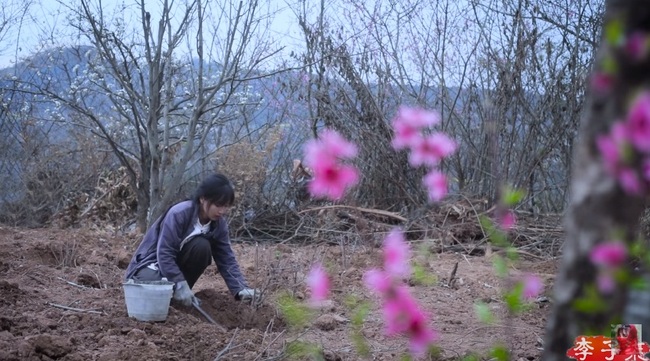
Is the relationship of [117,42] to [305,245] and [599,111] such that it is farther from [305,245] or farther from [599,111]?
[599,111]

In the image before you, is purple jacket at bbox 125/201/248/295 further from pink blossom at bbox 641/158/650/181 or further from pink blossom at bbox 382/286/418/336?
pink blossom at bbox 641/158/650/181

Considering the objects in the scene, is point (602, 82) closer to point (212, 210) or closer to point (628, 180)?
point (628, 180)

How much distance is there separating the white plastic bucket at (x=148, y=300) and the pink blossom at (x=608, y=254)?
3.23 meters

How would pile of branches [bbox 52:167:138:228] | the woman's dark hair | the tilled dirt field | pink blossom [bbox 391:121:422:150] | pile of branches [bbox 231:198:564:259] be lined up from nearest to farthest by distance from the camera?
pink blossom [bbox 391:121:422:150]
the tilled dirt field
the woman's dark hair
pile of branches [bbox 231:198:564:259]
pile of branches [bbox 52:167:138:228]

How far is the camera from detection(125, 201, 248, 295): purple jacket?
175 inches

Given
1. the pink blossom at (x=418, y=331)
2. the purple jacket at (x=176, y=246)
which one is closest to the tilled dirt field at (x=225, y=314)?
the purple jacket at (x=176, y=246)

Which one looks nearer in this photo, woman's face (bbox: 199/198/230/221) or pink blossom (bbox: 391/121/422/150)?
pink blossom (bbox: 391/121/422/150)

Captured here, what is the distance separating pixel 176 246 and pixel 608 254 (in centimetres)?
378

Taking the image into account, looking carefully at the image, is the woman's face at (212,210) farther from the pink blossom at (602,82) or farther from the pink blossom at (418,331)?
the pink blossom at (602,82)

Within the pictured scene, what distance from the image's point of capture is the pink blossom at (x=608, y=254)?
3.18 ft

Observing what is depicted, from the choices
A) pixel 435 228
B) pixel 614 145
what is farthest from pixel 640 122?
pixel 435 228

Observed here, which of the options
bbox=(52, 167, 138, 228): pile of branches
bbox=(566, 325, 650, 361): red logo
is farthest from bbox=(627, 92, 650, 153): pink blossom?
bbox=(52, 167, 138, 228): pile of branches

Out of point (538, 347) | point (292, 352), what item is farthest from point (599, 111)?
point (538, 347)

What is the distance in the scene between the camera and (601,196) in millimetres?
953
